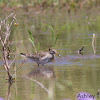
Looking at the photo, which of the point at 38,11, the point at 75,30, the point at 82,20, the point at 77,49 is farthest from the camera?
the point at 38,11

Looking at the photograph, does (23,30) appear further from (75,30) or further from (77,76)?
(77,76)

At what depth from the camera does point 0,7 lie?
22.2 m

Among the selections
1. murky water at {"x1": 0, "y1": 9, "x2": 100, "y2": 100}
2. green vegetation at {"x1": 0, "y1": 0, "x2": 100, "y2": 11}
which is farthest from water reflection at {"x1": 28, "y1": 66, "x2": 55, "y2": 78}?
green vegetation at {"x1": 0, "y1": 0, "x2": 100, "y2": 11}

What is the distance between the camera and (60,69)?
8203mm

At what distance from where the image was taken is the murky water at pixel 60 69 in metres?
6.30

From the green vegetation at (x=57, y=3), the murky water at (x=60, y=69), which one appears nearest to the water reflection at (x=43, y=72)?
the murky water at (x=60, y=69)

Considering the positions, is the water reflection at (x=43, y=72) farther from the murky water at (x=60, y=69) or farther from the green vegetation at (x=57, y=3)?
the green vegetation at (x=57, y=3)

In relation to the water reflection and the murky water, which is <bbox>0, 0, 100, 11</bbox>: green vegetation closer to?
the murky water

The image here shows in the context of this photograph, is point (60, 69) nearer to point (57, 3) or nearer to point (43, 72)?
point (43, 72)

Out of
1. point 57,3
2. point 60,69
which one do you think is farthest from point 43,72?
point 57,3

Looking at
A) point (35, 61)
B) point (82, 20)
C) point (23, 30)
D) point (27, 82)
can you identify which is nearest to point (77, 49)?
point (35, 61)

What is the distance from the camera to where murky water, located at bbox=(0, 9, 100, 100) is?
630 centimetres

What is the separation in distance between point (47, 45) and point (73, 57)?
2.06 meters

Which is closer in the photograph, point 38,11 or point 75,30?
point 75,30
